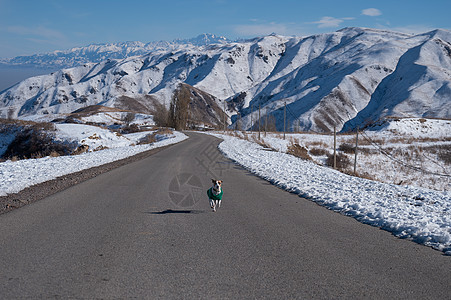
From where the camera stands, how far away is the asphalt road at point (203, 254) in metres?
4.27

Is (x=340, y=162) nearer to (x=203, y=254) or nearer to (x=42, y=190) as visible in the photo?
(x=42, y=190)

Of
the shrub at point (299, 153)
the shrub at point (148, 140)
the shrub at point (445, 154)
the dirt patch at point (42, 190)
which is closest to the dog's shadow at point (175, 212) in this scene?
the dirt patch at point (42, 190)

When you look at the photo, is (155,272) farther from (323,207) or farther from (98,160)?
(98,160)

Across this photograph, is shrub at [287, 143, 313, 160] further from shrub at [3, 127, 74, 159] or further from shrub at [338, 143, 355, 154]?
shrub at [3, 127, 74, 159]

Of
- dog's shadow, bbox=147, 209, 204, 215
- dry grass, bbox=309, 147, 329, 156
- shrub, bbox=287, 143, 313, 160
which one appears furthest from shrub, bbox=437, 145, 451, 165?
dog's shadow, bbox=147, 209, 204, 215

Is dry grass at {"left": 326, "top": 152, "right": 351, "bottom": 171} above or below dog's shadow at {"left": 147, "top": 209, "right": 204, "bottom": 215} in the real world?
below

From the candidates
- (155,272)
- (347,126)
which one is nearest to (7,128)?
(155,272)

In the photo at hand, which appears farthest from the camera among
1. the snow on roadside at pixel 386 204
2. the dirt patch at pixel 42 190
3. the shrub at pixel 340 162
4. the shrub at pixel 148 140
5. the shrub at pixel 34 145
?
the shrub at pixel 148 140

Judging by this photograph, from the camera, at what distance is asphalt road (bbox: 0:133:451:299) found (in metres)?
4.27

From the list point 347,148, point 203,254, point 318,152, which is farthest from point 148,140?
point 203,254

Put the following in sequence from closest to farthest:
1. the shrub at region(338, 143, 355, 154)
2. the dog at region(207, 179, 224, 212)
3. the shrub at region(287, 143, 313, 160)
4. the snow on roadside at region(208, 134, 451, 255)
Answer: the snow on roadside at region(208, 134, 451, 255) → the dog at region(207, 179, 224, 212) → the shrub at region(287, 143, 313, 160) → the shrub at region(338, 143, 355, 154)

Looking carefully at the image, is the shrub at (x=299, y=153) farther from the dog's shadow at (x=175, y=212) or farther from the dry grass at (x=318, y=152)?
the dog's shadow at (x=175, y=212)

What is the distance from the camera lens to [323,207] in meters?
9.40

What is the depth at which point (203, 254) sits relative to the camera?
5.47 metres
